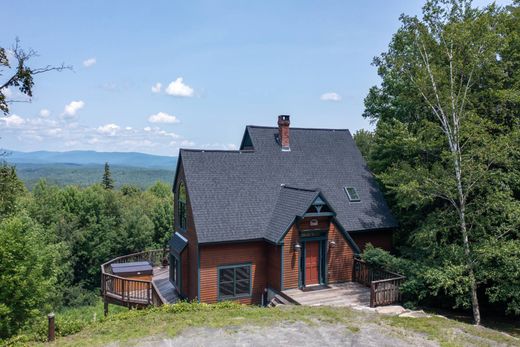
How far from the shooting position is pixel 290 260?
1661 centimetres

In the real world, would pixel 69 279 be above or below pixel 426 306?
below

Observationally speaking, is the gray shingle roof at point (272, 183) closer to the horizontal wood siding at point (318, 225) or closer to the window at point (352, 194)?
the window at point (352, 194)

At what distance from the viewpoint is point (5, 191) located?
34.4 feet

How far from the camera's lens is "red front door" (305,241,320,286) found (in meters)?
17.1

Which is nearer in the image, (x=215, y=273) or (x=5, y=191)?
(x=5, y=191)

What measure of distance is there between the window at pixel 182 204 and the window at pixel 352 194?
8.09m

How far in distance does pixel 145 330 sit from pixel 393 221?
13.3 meters

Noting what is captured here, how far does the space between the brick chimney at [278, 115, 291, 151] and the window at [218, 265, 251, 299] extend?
6.95m

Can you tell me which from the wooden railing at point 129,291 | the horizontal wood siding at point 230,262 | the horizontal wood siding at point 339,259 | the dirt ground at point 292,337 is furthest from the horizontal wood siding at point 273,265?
the dirt ground at point 292,337

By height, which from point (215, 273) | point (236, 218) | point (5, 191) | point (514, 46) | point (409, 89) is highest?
point (514, 46)

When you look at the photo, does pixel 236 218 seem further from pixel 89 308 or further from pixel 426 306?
pixel 89 308

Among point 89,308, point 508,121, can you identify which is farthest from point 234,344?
point 89,308

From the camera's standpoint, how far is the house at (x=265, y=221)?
54.0 feet

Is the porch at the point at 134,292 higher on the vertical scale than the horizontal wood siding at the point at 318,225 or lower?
lower
